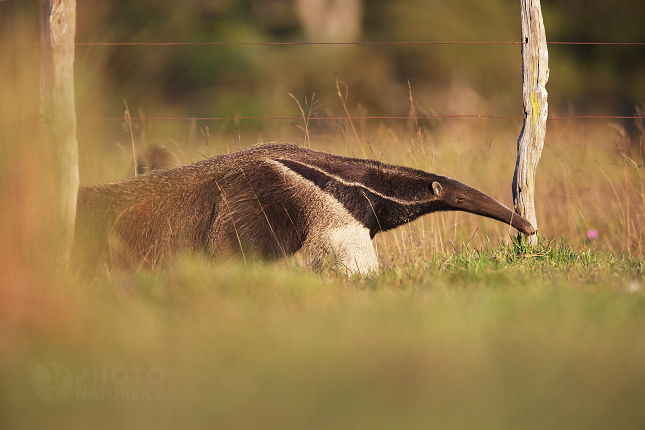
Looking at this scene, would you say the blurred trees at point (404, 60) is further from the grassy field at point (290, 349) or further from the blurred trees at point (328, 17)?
the grassy field at point (290, 349)

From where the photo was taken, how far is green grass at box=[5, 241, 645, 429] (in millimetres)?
2654

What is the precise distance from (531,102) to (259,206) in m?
2.68

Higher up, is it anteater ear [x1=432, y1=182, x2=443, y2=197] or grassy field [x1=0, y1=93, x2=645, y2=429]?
anteater ear [x1=432, y1=182, x2=443, y2=197]

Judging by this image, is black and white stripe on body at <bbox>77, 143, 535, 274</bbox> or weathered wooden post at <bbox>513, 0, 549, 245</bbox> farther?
weathered wooden post at <bbox>513, 0, 549, 245</bbox>

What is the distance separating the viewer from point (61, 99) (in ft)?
12.8

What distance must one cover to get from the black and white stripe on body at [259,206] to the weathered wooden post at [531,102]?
1.02 metres

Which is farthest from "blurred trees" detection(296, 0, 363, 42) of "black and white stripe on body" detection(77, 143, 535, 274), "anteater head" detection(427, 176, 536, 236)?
"black and white stripe on body" detection(77, 143, 535, 274)

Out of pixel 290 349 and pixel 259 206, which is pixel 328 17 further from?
pixel 290 349

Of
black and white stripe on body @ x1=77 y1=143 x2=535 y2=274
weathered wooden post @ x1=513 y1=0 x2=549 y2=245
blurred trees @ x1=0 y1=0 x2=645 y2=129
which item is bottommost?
black and white stripe on body @ x1=77 y1=143 x2=535 y2=274

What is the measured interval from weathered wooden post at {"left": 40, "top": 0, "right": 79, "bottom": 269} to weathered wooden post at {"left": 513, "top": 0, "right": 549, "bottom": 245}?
383cm

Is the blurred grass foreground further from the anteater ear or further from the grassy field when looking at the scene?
the anteater ear

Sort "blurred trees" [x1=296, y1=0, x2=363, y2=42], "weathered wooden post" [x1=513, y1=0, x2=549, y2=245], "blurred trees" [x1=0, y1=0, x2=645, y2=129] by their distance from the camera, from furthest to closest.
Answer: "blurred trees" [x1=296, y1=0, x2=363, y2=42]
"blurred trees" [x1=0, y1=0, x2=645, y2=129]
"weathered wooden post" [x1=513, y1=0, x2=549, y2=245]

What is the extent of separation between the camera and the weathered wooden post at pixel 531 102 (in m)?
5.89

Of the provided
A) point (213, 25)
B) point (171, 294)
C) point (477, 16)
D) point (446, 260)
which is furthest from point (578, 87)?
point (171, 294)
